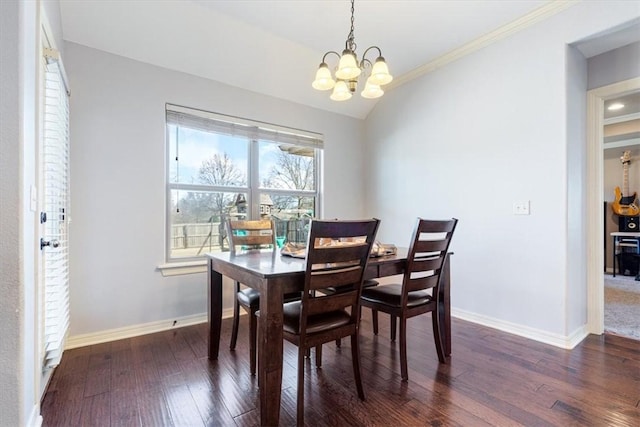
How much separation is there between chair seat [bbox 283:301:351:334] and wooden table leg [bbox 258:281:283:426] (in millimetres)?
152

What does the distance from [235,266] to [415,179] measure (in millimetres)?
2497

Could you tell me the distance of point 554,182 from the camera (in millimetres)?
2418

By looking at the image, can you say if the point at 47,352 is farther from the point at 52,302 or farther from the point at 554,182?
the point at 554,182

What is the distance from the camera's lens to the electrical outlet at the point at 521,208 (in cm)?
258

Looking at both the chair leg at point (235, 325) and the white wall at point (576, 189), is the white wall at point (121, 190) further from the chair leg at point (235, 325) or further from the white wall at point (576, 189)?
the white wall at point (576, 189)

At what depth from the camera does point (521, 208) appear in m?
2.61

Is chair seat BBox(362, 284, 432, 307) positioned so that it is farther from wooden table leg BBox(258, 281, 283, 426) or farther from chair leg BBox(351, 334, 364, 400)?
wooden table leg BBox(258, 281, 283, 426)

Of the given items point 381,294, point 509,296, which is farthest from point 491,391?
point 509,296

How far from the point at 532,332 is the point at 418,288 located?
4.55ft

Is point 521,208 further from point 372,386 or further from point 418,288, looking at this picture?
point 372,386

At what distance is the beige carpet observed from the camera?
2.71 meters

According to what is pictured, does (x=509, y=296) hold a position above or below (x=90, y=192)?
below

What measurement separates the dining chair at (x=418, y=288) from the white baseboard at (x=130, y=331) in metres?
1.74

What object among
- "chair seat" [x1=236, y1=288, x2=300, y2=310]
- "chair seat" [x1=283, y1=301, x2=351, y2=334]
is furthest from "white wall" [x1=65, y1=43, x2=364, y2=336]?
"chair seat" [x1=283, y1=301, x2=351, y2=334]
